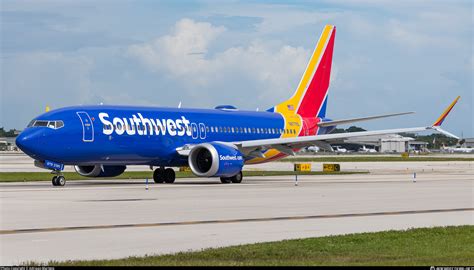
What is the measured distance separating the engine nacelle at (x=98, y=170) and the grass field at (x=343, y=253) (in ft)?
101

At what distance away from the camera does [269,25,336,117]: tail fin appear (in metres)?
58.2

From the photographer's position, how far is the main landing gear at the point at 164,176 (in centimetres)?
5025

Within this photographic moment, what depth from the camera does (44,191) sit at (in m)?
38.0

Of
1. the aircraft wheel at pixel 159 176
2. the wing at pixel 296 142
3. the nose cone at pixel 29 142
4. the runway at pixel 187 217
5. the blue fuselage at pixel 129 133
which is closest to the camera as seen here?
the runway at pixel 187 217

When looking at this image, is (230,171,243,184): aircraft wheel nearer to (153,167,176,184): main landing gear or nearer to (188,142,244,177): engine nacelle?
(188,142,244,177): engine nacelle

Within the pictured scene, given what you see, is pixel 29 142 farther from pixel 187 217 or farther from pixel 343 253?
pixel 343 253

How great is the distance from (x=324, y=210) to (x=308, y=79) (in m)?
31.8

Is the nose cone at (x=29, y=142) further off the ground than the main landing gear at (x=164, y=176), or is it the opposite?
the nose cone at (x=29, y=142)

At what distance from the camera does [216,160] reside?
46562 mm

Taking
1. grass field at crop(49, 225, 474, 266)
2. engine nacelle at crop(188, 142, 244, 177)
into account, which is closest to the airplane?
engine nacelle at crop(188, 142, 244, 177)

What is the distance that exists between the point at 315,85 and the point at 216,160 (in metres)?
14.7

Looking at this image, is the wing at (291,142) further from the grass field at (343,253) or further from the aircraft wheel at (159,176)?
the grass field at (343,253)

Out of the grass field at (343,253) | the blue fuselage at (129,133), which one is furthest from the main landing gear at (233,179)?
the grass field at (343,253)

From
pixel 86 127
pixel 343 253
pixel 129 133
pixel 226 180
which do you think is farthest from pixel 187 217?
pixel 226 180
